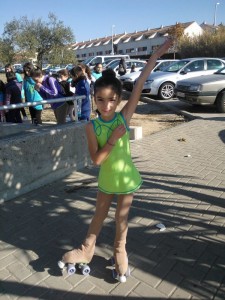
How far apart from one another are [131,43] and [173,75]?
70330mm

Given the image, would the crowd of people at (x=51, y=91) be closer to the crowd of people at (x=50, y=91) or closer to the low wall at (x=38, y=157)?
the crowd of people at (x=50, y=91)

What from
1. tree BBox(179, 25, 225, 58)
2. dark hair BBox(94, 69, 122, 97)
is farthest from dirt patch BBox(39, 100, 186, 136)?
tree BBox(179, 25, 225, 58)

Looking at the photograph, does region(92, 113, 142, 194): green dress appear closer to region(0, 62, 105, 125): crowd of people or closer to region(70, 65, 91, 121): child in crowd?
region(0, 62, 105, 125): crowd of people

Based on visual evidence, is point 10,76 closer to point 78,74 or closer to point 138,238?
point 78,74

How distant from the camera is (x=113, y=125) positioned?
2367mm

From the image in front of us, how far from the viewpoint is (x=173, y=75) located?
12.8m

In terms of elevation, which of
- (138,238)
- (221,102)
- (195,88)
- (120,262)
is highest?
(195,88)

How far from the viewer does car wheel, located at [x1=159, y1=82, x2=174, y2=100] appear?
1312 centimetres

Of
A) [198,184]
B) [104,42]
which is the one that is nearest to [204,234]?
[198,184]

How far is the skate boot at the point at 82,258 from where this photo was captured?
108 inches

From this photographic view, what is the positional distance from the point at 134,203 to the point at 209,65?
1096cm

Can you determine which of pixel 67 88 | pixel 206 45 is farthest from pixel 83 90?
pixel 206 45

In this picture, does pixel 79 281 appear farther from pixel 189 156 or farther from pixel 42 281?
pixel 189 156

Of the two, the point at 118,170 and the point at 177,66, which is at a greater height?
the point at 177,66
